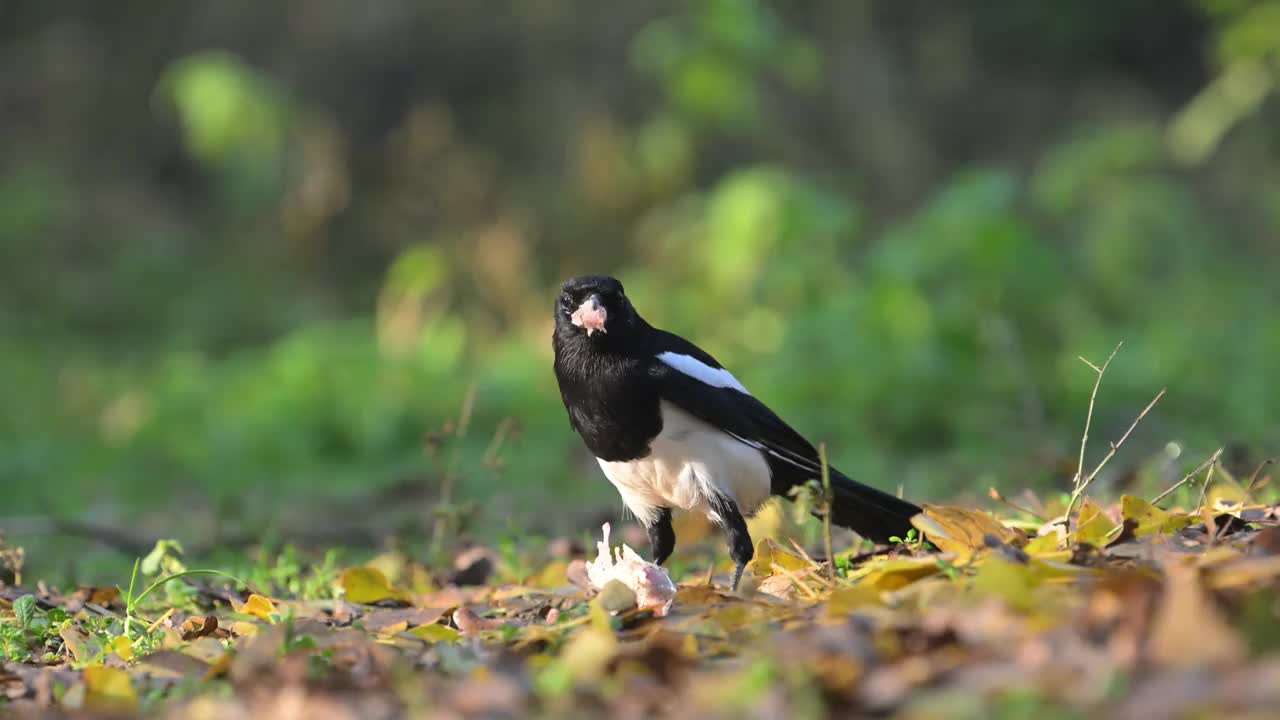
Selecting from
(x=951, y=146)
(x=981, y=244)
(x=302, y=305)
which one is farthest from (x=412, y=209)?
(x=981, y=244)

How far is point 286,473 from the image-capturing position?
664 cm

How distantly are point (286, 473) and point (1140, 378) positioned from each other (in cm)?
382

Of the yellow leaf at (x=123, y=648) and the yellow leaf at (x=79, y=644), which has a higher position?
the yellow leaf at (x=79, y=644)

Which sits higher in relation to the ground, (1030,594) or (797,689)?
(1030,594)

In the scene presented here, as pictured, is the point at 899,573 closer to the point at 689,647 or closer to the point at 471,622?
the point at 689,647

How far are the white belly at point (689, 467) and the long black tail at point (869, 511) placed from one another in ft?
0.69

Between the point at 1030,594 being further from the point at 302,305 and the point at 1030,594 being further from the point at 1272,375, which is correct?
Answer: the point at 302,305

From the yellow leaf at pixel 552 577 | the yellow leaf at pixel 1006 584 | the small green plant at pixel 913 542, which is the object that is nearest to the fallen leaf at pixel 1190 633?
the yellow leaf at pixel 1006 584

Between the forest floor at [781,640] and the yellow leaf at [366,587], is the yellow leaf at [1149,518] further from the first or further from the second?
the yellow leaf at [366,587]

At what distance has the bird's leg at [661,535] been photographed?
358cm

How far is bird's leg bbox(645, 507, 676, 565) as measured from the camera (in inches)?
141

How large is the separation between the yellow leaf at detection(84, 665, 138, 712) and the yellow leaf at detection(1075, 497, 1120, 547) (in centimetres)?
159

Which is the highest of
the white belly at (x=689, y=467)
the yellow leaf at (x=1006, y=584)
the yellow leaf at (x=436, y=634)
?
the white belly at (x=689, y=467)

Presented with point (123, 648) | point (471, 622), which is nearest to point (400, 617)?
point (471, 622)
